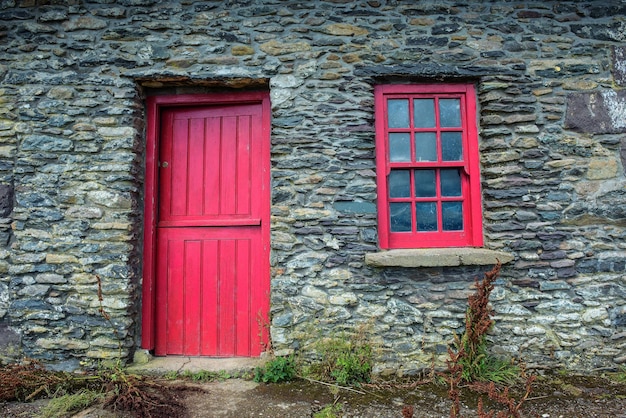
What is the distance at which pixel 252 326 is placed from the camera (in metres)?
3.88

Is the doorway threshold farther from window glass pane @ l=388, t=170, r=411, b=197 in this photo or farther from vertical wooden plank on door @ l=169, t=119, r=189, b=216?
window glass pane @ l=388, t=170, r=411, b=197

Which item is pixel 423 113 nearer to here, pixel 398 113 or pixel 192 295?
pixel 398 113

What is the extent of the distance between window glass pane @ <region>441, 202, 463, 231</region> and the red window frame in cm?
3

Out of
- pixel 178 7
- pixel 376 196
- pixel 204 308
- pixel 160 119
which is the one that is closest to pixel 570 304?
pixel 376 196

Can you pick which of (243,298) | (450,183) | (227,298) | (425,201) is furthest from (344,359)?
(450,183)

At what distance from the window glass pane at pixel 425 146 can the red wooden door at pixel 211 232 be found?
4.95 feet

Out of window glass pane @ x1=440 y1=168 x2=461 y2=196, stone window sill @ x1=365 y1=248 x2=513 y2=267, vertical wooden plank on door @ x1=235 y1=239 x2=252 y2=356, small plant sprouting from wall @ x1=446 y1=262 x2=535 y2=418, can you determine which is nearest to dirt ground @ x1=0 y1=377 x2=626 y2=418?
small plant sprouting from wall @ x1=446 y1=262 x2=535 y2=418

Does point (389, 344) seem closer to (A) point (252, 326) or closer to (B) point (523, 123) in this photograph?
(A) point (252, 326)

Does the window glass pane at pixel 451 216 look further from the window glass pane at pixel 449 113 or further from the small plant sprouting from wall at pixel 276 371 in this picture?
the small plant sprouting from wall at pixel 276 371

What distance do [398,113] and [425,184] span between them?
2.44 ft

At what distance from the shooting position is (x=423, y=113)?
3910mm

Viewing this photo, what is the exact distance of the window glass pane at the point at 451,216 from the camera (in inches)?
152

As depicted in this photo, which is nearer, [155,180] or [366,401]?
[366,401]

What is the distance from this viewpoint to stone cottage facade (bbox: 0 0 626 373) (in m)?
3.60
